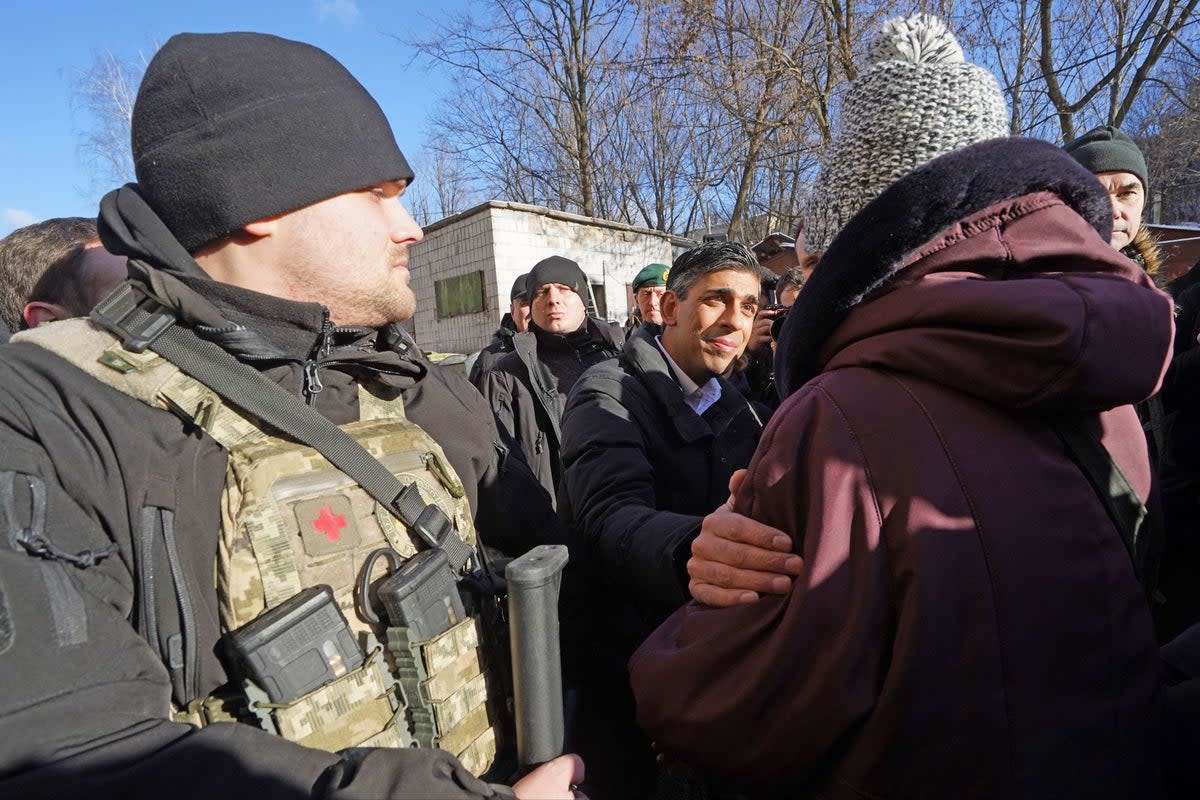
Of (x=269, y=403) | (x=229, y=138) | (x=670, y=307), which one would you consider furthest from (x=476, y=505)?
(x=670, y=307)

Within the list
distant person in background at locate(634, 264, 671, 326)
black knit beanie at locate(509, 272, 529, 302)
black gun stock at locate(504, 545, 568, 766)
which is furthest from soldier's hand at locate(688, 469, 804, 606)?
distant person in background at locate(634, 264, 671, 326)

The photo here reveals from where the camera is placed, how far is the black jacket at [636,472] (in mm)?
1908

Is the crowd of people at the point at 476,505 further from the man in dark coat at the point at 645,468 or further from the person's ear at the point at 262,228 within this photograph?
the man in dark coat at the point at 645,468

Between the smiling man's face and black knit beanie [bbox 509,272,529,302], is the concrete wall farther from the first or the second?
the smiling man's face

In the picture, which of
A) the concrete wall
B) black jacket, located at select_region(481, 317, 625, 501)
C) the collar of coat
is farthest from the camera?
the concrete wall

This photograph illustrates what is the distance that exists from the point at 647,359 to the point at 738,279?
50 centimetres

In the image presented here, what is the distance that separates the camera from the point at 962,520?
3.22 ft

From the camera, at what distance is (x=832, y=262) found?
112 centimetres

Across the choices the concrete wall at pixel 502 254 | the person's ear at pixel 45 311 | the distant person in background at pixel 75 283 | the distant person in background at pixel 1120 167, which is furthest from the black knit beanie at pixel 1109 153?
the concrete wall at pixel 502 254

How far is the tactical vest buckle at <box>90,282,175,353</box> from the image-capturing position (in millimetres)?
1200

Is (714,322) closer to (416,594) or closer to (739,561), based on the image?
(739,561)

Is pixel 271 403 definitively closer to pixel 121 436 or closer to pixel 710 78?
pixel 121 436

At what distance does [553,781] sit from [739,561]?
51cm

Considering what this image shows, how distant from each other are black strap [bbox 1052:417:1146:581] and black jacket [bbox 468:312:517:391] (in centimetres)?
390
